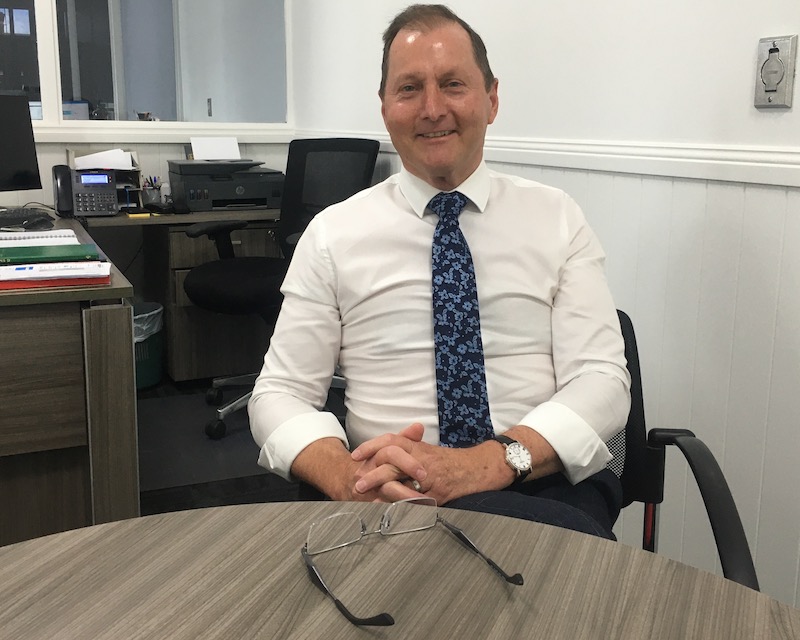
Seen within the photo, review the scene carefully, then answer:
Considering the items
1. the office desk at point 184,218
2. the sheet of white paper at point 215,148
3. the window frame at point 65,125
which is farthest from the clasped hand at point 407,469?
the window frame at point 65,125

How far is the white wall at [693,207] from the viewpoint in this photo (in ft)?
5.12

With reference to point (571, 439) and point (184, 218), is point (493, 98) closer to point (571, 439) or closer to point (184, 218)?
point (571, 439)

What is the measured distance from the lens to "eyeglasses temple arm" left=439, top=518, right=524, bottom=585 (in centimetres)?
77

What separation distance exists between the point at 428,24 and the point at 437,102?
138mm

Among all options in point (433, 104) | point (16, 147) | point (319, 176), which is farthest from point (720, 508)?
point (16, 147)

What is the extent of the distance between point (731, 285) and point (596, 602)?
109 centimetres

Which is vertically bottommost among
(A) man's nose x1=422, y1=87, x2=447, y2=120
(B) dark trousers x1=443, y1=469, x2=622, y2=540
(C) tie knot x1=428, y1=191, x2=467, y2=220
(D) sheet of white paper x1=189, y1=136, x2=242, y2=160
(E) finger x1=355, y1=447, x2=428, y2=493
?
(B) dark trousers x1=443, y1=469, x2=622, y2=540

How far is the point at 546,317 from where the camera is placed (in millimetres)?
1482

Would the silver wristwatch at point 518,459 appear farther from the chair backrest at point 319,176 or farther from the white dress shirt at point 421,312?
the chair backrest at point 319,176

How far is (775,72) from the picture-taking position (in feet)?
4.95

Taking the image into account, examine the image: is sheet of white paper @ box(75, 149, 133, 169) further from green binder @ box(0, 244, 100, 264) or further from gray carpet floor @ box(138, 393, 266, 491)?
green binder @ box(0, 244, 100, 264)

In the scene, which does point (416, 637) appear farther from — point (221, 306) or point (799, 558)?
point (221, 306)

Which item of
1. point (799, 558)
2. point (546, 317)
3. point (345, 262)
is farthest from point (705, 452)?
point (345, 262)

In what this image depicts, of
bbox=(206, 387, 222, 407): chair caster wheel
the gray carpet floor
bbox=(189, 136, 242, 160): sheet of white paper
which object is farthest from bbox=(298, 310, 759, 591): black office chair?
bbox=(189, 136, 242, 160): sheet of white paper
